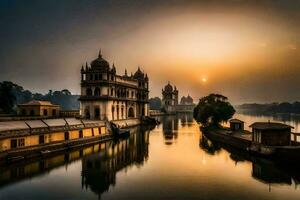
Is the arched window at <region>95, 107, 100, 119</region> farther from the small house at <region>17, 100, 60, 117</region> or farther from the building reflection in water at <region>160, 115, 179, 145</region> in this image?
the building reflection in water at <region>160, 115, 179, 145</region>

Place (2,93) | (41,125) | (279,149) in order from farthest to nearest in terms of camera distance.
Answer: (2,93) < (41,125) < (279,149)

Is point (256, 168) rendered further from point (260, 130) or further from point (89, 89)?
point (89, 89)

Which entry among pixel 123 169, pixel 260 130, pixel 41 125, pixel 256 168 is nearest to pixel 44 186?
pixel 123 169

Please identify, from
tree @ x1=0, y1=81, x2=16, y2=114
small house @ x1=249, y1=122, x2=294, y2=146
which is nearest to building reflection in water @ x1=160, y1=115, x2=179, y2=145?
small house @ x1=249, y1=122, x2=294, y2=146

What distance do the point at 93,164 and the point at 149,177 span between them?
885cm

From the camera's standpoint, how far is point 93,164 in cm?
3653

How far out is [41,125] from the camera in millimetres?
43594

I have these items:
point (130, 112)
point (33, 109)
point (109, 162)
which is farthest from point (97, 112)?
point (109, 162)

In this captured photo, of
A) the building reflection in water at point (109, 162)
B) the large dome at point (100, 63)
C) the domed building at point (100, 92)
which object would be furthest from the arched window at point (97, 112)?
the building reflection in water at point (109, 162)

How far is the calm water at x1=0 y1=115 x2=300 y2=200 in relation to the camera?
2523cm

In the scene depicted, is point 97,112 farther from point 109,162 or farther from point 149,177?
point 149,177

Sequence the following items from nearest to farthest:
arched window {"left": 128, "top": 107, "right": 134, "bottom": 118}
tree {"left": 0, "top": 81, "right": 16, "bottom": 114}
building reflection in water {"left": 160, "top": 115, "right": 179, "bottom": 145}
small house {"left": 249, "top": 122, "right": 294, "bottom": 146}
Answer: small house {"left": 249, "top": 122, "right": 294, "bottom": 146}
building reflection in water {"left": 160, "top": 115, "right": 179, "bottom": 145}
tree {"left": 0, "top": 81, "right": 16, "bottom": 114}
arched window {"left": 128, "top": 107, "right": 134, "bottom": 118}

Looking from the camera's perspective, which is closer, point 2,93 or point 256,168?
point 256,168

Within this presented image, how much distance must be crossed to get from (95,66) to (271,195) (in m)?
56.2
